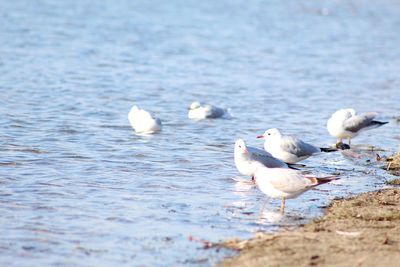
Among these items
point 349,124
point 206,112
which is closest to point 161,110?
point 206,112

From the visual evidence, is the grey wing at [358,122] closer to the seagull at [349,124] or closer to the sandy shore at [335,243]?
the seagull at [349,124]

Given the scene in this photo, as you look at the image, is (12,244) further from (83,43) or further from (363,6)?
(363,6)

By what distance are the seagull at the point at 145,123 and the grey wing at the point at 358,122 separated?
2450mm

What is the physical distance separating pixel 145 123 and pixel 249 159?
2781mm

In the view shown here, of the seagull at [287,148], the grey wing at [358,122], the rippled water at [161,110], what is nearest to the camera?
the rippled water at [161,110]

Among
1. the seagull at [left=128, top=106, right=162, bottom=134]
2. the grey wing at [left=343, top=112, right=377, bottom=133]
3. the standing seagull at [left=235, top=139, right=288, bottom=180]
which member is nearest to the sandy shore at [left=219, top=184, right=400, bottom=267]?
the standing seagull at [left=235, top=139, right=288, bottom=180]

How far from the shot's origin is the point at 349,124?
A: 11.7 m

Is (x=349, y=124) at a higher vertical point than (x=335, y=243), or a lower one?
higher

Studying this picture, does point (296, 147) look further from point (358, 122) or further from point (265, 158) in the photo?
point (358, 122)

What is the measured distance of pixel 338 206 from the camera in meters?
8.10

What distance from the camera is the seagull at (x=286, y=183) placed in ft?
25.8

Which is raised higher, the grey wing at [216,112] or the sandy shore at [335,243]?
the grey wing at [216,112]

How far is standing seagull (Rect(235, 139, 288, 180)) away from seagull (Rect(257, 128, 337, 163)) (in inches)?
16.7

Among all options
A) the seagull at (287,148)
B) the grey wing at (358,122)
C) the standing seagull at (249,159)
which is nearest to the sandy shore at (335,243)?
the standing seagull at (249,159)
